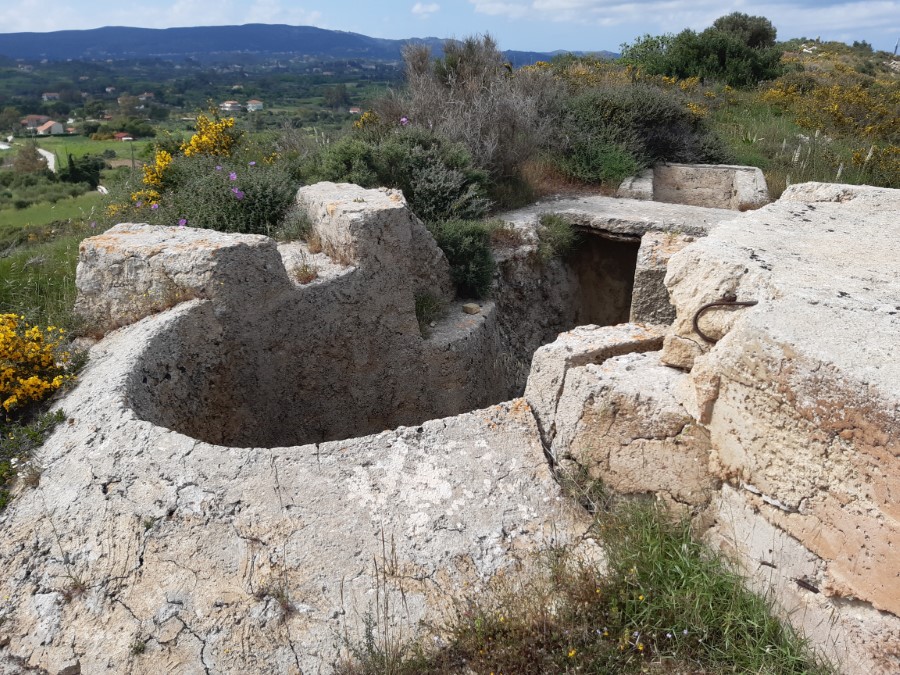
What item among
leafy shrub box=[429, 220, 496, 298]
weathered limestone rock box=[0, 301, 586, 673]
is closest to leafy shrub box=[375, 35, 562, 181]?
leafy shrub box=[429, 220, 496, 298]

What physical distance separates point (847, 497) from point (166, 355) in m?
3.47

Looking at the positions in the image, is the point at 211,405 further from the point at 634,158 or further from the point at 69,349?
the point at 634,158

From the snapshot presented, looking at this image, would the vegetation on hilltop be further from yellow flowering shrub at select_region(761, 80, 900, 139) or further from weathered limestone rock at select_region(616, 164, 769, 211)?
weathered limestone rock at select_region(616, 164, 769, 211)

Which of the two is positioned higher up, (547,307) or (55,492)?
(55,492)

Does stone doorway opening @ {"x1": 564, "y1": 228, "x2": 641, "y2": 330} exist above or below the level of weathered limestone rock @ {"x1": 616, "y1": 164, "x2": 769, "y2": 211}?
below

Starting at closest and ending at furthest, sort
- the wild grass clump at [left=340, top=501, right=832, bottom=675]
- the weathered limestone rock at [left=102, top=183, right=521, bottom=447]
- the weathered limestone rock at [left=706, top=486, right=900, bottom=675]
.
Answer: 1. the weathered limestone rock at [left=706, top=486, right=900, bottom=675]
2. the wild grass clump at [left=340, top=501, right=832, bottom=675]
3. the weathered limestone rock at [left=102, top=183, right=521, bottom=447]

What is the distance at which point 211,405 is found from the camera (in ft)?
13.5

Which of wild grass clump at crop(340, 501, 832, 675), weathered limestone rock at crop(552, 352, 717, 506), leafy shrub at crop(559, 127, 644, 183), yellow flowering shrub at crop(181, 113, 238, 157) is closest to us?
wild grass clump at crop(340, 501, 832, 675)

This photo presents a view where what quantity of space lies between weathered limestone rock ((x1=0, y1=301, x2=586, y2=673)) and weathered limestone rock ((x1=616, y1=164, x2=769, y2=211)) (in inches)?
288

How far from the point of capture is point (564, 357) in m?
3.27

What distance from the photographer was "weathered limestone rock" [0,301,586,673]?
7.86 feet

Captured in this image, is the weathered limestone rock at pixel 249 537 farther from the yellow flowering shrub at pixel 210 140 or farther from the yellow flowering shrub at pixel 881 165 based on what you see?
the yellow flowering shrub at pixel 881 165

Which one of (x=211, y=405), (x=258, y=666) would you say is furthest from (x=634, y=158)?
(x=258, y=666)

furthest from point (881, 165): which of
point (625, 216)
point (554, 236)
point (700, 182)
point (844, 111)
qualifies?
point (554, 236)
